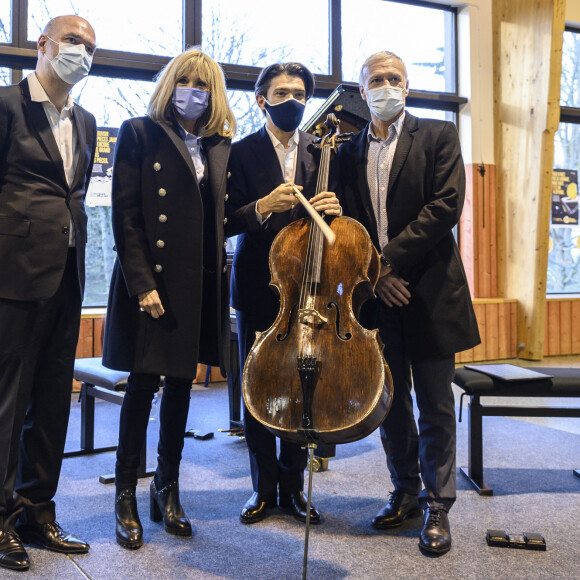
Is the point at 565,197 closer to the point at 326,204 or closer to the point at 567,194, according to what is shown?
the point at 567,194

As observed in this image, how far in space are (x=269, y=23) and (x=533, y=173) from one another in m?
2.94

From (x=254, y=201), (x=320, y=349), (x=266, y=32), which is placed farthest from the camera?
(x=266, y=32)

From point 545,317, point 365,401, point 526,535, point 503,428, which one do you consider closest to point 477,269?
point 545,317

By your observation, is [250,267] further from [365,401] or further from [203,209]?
[365,401]

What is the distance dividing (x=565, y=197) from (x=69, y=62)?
6.82 meters

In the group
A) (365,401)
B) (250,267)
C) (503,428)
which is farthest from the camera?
(503,428)

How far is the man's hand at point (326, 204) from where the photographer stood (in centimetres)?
198

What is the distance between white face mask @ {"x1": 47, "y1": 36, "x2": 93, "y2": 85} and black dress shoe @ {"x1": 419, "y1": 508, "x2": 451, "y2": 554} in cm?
183

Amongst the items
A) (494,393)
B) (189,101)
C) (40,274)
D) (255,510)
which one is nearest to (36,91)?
(189,101)

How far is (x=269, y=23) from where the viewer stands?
6270mm

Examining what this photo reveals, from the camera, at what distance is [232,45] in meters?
6.07

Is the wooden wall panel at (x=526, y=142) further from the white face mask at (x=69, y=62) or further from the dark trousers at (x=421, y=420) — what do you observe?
the white face mask at (x=69, y=62)

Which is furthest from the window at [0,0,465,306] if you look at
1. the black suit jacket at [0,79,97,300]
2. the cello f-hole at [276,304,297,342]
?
the cello f-hole at [276,304,297,342]

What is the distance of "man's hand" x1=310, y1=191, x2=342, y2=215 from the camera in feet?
6.50
